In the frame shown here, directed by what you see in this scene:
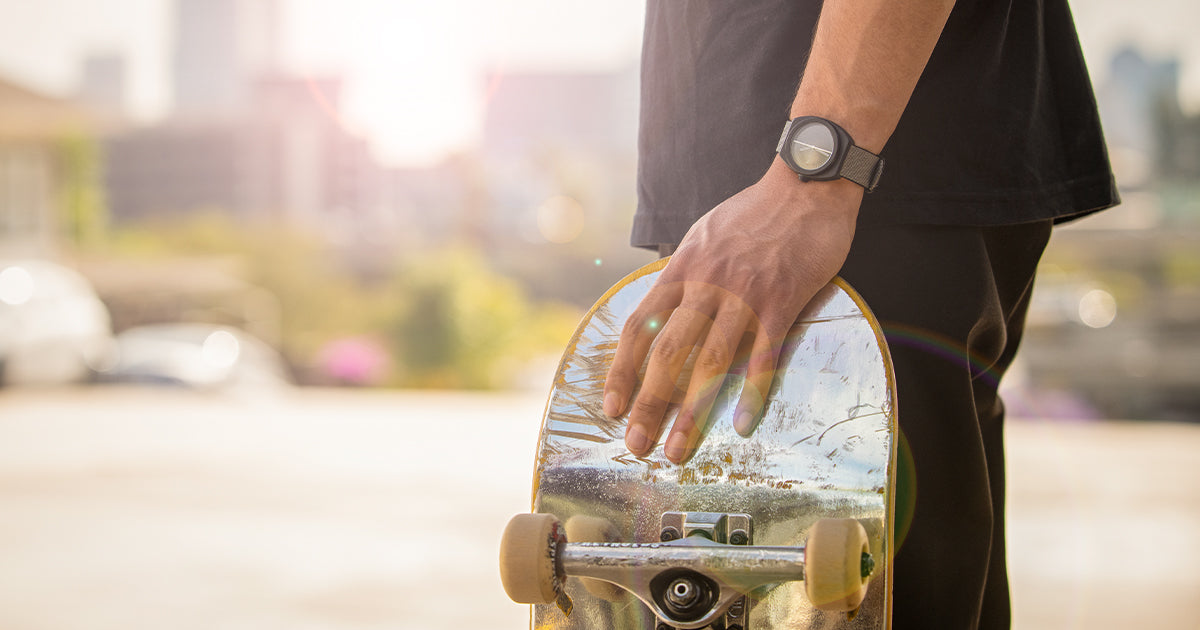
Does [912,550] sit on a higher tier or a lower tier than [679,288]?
lower

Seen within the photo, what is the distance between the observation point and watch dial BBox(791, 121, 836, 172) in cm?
94

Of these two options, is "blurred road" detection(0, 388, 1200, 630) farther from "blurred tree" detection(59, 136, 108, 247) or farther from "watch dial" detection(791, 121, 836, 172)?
"blurred tree" detection(59, 136, 108, 247)

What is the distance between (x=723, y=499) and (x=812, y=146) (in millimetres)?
379

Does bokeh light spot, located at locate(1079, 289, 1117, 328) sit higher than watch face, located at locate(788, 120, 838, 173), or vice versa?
watch face, located at locate(788, 120, 838, 173)

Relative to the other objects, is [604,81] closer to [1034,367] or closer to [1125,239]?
[1125,239]

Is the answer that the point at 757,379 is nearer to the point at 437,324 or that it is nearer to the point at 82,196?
the point at 437,324

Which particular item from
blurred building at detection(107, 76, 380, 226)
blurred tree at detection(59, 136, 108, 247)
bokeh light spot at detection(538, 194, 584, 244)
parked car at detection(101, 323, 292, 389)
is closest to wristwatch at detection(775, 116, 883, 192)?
parked car at detection(101, 323, 292, 389)

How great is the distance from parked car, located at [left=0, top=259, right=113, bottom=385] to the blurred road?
3.86m

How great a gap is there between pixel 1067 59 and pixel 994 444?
1.57 feet

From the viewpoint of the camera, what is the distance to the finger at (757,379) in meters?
0.96

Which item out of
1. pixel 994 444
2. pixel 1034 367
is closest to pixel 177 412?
pixel 994 444

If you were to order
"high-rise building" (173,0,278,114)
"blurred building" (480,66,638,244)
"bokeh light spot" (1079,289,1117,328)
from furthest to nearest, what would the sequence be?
Answer: "high-rise building" (173,0,278,114), "blurred building" (480,66,638,244), "bokeh light spot" (1079,289,1117,328)

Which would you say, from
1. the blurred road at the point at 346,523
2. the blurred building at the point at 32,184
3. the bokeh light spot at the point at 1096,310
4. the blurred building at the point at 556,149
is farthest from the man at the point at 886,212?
the blurred building at the point at 556,149

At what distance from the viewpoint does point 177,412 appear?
422 inches
